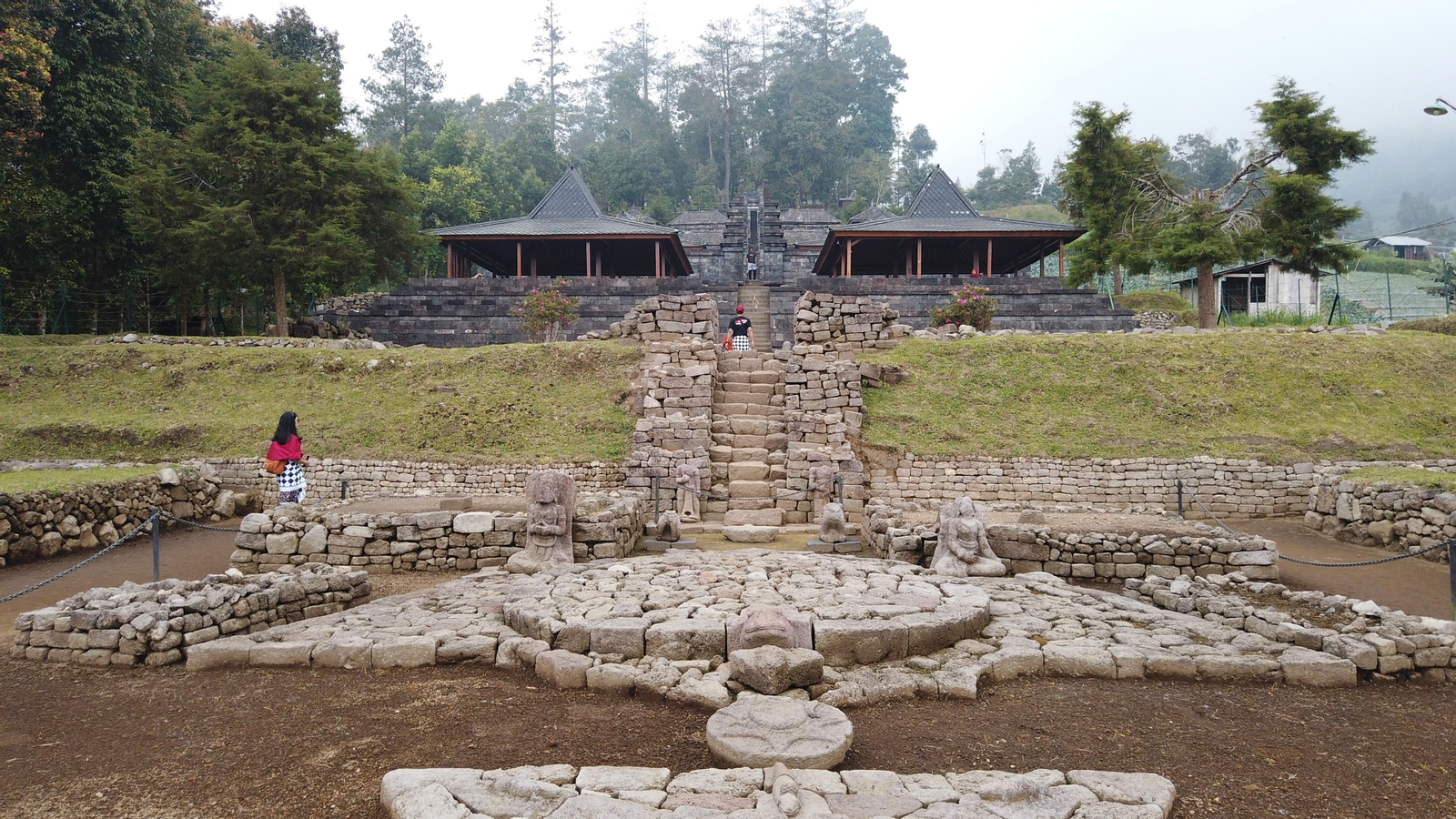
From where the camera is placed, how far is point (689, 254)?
125 ft

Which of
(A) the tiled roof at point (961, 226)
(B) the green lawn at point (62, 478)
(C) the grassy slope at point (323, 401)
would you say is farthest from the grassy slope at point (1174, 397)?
(B) the green lawn at point (62, 478)

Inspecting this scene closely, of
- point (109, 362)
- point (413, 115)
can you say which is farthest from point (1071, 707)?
point (413, 115)

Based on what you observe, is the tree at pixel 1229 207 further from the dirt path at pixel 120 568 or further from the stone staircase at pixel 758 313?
the dirt path at pixel 120 568

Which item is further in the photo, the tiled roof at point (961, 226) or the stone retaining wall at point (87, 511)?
the tiled roof at point (961, 226)

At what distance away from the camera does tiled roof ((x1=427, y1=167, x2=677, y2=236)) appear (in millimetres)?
24016

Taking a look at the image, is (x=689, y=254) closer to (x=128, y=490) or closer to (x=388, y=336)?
(x=388, y=336)

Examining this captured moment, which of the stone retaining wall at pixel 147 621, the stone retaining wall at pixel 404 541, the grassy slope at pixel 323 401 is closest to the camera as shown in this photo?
the stone retaining wall at pixel 147 621

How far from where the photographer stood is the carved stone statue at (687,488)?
1092 cm

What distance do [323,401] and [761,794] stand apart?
13299 millimetres

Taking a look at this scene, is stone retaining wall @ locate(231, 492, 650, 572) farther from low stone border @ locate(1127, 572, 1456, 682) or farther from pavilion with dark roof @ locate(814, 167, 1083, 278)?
pavilion with dark roof @ locate(814, 167, 1083, 278)

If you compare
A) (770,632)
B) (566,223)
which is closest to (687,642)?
(770,632)

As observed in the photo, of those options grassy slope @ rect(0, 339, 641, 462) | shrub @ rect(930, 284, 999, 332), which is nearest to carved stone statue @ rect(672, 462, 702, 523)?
grassy slope @ rect(0, 339, 641, 462)

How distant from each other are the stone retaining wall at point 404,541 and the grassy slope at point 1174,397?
5702mm

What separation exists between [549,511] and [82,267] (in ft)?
Answer: 65.4
